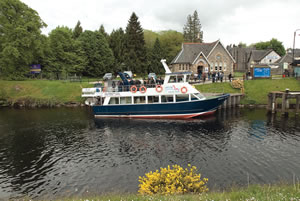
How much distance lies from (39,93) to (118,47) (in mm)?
34639

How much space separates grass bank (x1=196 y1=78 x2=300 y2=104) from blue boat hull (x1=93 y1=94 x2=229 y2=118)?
9.86m

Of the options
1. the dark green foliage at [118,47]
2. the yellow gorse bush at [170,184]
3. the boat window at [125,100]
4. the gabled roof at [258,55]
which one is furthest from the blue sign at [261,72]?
the gabled roof at [258,55]

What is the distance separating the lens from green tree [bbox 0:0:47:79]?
138ft

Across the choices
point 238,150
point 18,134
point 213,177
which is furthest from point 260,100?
point 18,134

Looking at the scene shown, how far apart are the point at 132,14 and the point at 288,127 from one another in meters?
57.2

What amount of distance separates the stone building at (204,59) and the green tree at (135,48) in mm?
15316

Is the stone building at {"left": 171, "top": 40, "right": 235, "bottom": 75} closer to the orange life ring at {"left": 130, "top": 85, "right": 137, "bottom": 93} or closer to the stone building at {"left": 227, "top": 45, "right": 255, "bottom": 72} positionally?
the orange life ring at {"left": 130, "top": 85, "right": 137, "bottom": 93}

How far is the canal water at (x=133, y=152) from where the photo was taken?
40.5ft

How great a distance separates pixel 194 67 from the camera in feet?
163

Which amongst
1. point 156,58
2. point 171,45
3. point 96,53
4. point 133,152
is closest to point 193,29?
point 171,45

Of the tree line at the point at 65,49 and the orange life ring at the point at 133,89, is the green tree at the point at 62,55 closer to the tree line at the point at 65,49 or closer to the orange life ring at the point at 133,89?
the tree line at the point at 65,49

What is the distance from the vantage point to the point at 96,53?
6056 centimetres

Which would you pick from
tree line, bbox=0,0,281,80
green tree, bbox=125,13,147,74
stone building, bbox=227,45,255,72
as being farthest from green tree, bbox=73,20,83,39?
stone building, bbox=227,45,255,72

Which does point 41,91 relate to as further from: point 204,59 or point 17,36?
point 204,59
